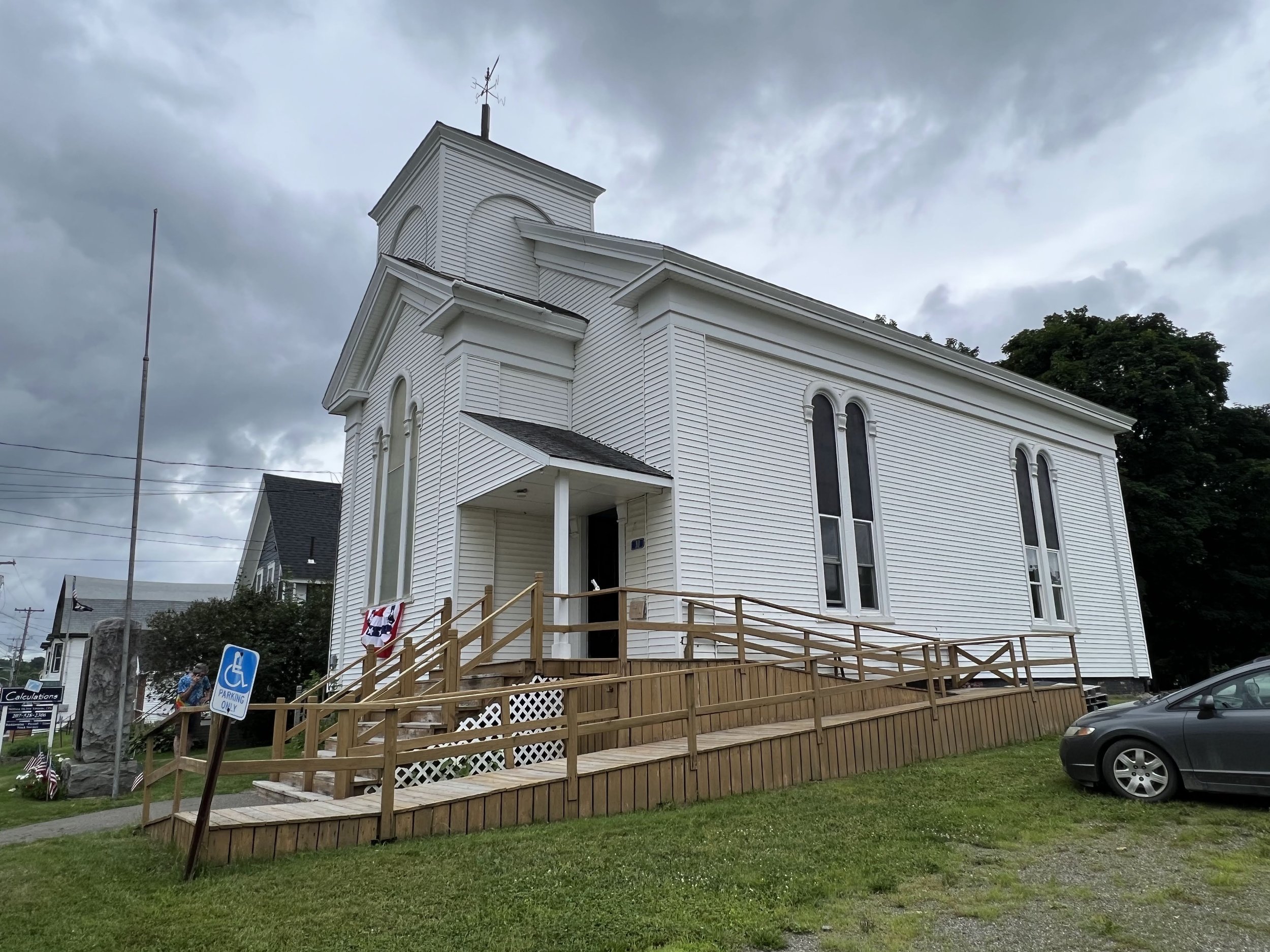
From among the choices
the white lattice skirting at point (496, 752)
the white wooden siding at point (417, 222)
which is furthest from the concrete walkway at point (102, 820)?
the white wooden siding at point (417, 222)

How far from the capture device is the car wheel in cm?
798

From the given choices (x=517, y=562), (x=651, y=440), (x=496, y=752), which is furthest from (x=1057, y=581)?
(x=496, y=752)

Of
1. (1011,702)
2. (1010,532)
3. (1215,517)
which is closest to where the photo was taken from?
(1011,702)

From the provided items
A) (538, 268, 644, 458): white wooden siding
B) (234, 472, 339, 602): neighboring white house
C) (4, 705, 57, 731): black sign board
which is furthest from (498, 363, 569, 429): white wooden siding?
(234, 472, 339, 602): neighboring white house

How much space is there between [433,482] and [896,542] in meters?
8.42

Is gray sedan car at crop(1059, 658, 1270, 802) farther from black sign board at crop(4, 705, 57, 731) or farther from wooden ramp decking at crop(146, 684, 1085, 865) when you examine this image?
black sign board at crop(4, 705, 57, 731)

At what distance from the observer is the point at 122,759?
14.9m

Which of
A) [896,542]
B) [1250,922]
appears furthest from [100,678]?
[1250,922]

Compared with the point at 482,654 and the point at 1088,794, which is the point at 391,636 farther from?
the point at 1088,794

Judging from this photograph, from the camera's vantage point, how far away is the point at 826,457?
1573 cm

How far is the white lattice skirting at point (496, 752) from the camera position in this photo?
30.3ft

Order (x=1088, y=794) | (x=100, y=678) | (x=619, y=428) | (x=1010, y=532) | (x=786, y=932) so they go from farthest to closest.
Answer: (x=1010, y=532)
(x=100, y=678)
(x=619, y=428)
(x=1088, y=794)
(x=786, y=932)

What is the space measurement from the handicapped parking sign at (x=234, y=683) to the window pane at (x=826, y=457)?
10.7 m

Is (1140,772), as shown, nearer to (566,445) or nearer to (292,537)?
(566,445)
